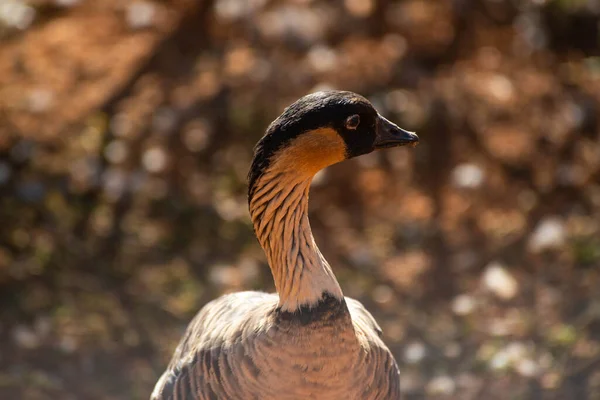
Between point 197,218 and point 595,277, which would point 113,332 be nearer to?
point 197,218

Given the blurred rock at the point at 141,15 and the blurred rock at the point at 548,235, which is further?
the blurred rock at the point at 141,15

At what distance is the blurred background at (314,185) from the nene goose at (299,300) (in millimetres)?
1900

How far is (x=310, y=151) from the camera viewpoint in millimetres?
2830

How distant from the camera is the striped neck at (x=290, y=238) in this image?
9.39ft

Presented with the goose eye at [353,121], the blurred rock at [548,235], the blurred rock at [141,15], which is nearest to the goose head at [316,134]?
the goose eye at [353,121]

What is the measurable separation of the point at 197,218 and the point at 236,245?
0.37 meters

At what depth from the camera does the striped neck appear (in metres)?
2.86

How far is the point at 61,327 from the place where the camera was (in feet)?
16.6

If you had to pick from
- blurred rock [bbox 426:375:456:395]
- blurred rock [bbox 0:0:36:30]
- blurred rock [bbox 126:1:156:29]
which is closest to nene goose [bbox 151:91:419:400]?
blurred rock [bbox 426:375:456:395]

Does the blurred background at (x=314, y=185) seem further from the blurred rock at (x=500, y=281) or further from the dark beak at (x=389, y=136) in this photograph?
the dark beak at (x=389, y=136)

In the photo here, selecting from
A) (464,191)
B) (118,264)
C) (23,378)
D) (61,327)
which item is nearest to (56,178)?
(118,264)

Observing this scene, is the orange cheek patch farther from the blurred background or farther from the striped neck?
the blurred background

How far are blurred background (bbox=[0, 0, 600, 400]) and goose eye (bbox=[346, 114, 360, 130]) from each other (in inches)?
90.9

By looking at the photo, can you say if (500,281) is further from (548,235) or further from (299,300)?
(299,300)
